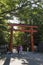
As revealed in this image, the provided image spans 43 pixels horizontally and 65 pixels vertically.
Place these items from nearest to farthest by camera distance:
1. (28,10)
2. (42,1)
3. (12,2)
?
1. (12,2)
2. (28,10)
3. (42,1)

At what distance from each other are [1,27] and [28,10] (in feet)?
8.03

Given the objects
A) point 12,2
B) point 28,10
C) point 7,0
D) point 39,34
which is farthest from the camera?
point 39,34

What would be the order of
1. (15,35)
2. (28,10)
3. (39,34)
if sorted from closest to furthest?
(28,10) < (39,34) < (15,35)

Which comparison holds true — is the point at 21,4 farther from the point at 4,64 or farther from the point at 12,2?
the point at 4,64

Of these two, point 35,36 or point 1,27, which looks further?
point 35,36

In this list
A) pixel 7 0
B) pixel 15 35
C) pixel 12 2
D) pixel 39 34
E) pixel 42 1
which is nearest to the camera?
pixel 7 0

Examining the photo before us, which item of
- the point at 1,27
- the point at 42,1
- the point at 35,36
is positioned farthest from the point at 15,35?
the point at 1,27

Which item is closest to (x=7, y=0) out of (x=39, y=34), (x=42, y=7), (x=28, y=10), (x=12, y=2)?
(x=12, y=2)

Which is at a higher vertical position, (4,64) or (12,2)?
(12,2)

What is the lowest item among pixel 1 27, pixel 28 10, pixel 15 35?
pixel 15 35

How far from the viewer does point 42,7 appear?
14414mm

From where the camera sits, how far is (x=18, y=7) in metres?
14.4

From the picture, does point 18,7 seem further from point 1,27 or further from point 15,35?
point 15,35

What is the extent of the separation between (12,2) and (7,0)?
88 centimetres
